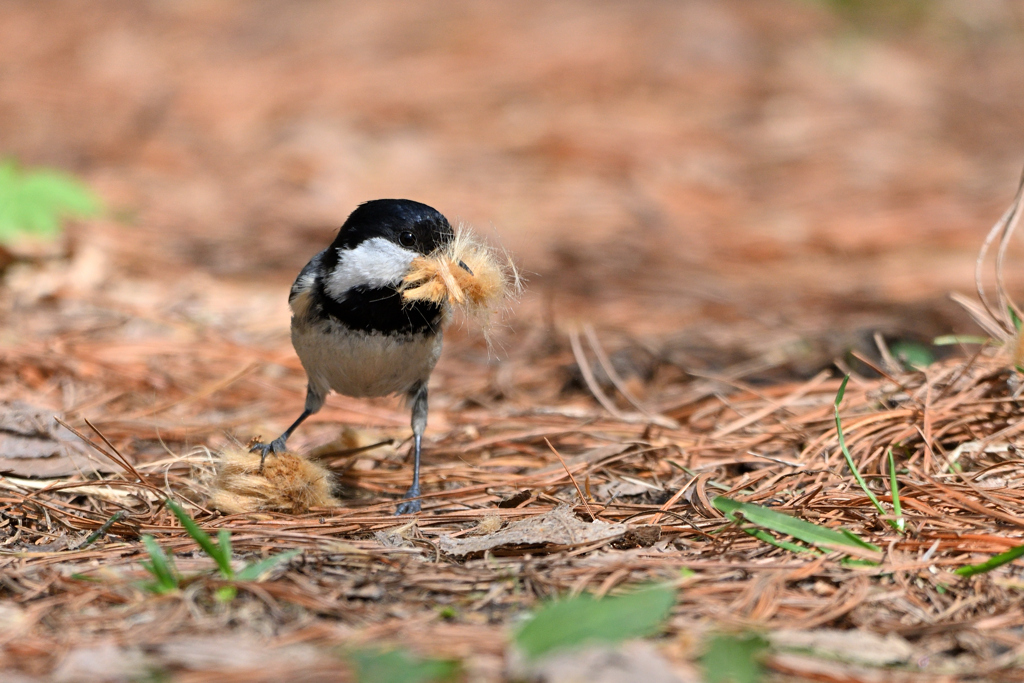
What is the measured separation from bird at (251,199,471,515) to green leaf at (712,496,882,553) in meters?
1.01

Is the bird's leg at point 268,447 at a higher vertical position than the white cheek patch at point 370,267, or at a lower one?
lower

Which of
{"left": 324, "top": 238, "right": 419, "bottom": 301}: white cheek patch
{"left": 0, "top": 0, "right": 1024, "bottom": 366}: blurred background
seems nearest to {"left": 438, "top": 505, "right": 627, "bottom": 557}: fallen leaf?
{"left": 324, "top": 238, "right": 419, "bottom": 301}: white cheek patch

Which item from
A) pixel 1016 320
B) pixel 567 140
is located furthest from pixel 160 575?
pixel 567 140

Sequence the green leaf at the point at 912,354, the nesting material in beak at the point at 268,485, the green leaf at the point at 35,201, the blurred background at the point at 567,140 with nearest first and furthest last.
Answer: the nesting material in beak at the point at 268,485
the green leaf at the point at 912,354
the green leaf at the point at 35,201
the blurred background at the point at 567,140

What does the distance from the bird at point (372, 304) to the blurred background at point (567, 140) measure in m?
1.43

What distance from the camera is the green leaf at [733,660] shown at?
1.41 m

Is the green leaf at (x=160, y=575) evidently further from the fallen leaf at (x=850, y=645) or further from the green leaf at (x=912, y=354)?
the green leaf at (x=912, y=354)

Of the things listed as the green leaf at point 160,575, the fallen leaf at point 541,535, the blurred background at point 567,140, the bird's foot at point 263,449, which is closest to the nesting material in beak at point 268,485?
the bird's foot at point 263,449

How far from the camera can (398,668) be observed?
→ 54.4 inches

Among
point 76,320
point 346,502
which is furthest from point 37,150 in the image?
point 346,502

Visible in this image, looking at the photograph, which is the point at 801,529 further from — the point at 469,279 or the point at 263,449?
the point at 263,449

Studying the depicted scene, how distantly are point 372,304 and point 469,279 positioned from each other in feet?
1.17

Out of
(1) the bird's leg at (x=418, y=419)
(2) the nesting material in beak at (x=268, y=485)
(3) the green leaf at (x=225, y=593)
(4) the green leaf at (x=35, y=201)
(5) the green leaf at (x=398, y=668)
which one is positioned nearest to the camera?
(5) the green leaf at (x=398, y=668)

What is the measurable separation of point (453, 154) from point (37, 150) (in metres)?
3.06
